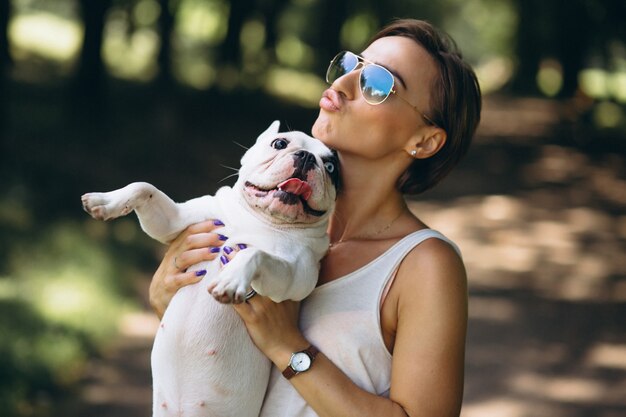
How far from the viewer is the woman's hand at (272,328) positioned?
238 cm

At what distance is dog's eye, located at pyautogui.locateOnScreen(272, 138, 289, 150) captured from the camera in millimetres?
2520

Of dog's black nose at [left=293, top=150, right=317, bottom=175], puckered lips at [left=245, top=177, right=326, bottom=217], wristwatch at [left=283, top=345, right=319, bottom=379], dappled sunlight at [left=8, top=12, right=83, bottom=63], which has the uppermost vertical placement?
dog's black nose at [left=293, top=150, right=317, bottom=175]

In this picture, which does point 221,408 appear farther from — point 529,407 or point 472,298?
point 472,298

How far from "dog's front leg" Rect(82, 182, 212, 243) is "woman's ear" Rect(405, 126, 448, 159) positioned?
26.2 inches

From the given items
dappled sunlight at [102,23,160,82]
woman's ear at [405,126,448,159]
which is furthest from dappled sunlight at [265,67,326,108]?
woman's ear at [405,126,448,159]

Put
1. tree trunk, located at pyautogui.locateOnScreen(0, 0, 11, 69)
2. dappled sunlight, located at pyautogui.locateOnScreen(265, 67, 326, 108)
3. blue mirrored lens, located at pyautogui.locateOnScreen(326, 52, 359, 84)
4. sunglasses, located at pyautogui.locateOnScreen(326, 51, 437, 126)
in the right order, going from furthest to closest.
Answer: dappled sunlight, located at pyautogui.locateOnScreen(265, 67, 326, 108) < tree trunk, located at pyautogui.locateOnScreen(0, 0, 11, 69) < blue mirrored lens, located at pyautogui.locateOnScreen(326, 52, 359, 84) < sunglasses, located at pyautogui.locateOnScreen(326, 51, 437, 126)

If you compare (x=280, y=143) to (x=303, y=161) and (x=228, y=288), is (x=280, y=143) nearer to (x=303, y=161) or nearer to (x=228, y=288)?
(x=303, y=161)

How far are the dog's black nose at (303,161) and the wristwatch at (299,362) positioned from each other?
19.9 inches

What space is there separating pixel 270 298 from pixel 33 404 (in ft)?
11.9

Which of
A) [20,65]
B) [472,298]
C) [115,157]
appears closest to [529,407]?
[472,298]

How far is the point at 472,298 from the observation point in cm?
834

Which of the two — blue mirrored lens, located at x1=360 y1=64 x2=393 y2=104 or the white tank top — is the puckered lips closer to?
the white tank top

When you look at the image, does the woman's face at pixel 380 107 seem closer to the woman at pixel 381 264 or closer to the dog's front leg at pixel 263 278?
the woman at pixel 381 264

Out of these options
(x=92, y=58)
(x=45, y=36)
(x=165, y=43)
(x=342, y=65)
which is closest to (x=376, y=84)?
(x=342, y=65)
